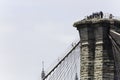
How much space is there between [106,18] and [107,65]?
3853mm

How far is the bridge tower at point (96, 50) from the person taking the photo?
153ft

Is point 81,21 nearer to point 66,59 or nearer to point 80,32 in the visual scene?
point 80,32

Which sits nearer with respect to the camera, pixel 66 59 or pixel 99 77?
pixel 99 77

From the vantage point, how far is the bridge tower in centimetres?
4672

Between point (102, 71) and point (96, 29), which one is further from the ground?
point (96, 29)

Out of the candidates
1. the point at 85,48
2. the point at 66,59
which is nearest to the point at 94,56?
the point at 85,48

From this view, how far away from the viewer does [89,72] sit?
Answer: 4766 centimetres

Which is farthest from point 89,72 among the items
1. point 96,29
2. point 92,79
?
point 96,29

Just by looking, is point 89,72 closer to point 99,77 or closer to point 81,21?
point 99,77

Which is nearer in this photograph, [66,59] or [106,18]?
[106,18]

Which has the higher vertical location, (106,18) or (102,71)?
(106,18)

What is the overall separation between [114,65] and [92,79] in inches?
84.1

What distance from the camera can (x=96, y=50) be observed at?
156ft

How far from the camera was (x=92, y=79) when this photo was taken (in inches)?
1865
